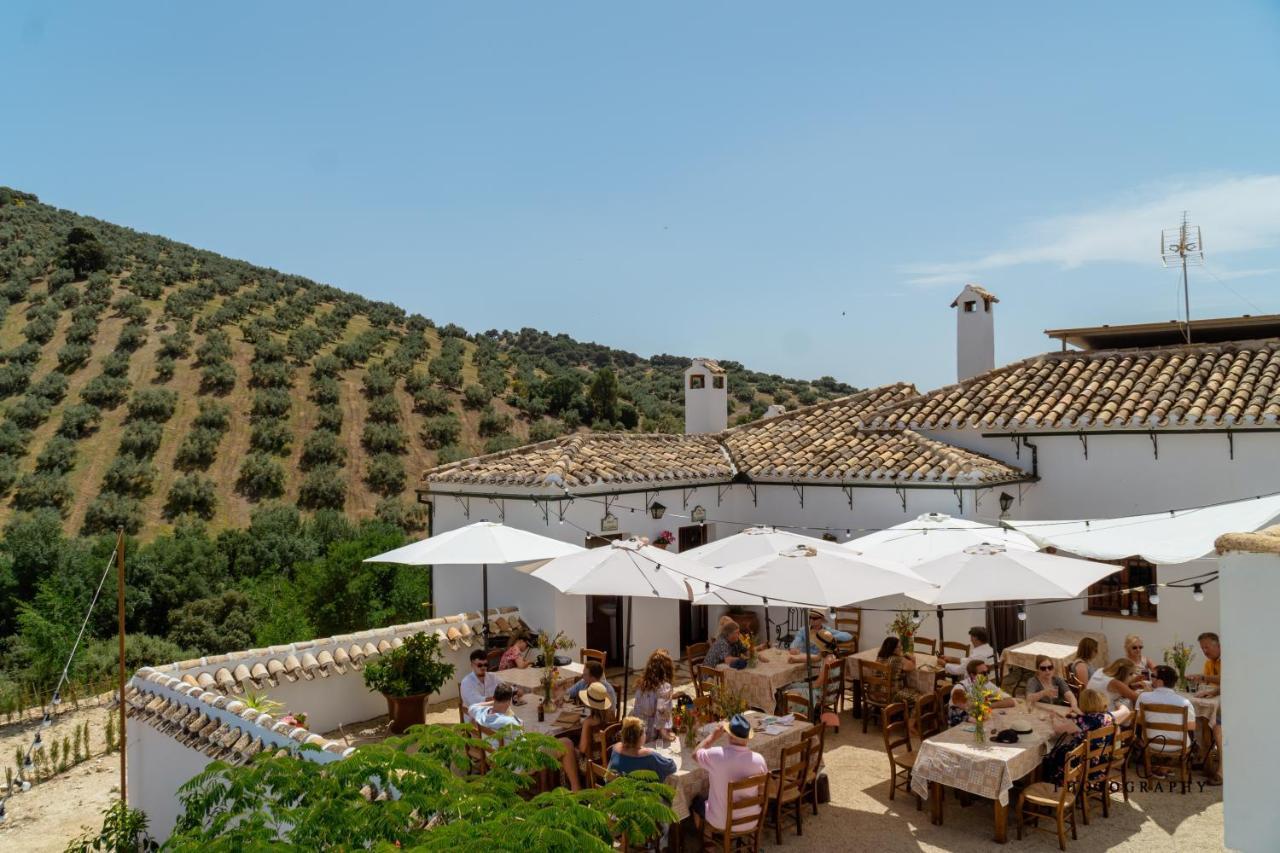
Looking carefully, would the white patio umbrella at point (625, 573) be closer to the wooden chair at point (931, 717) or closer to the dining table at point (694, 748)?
the dining table at point (694, 748)

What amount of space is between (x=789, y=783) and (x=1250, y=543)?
175 inches

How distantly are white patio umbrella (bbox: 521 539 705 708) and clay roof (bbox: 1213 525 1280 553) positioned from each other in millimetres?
5204

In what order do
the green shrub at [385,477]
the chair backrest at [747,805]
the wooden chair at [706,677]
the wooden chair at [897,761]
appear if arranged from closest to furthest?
the chair backrest at [747,805] → the wooden chair at [897,761] → the wooden chair at [706,677] → the green shrub at [385,477]

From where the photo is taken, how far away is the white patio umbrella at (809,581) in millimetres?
8789

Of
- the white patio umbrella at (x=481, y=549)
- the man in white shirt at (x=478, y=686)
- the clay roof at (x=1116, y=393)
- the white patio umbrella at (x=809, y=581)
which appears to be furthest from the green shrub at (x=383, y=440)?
the white patio umbrella at (x=809, y=581)

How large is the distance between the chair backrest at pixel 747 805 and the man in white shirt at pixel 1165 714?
4.48 meters

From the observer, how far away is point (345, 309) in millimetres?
49094

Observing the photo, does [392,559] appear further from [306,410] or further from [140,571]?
[306,410]

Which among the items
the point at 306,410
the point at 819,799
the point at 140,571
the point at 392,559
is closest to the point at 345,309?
the point at 306,410

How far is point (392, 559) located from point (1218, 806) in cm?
961

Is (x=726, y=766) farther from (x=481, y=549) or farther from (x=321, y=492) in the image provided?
(x=321, y=492)

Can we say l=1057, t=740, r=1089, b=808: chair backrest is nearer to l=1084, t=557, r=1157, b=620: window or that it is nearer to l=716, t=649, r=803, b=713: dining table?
l=716, t=649, r=803, b=713: dining table

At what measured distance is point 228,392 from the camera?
35719mm

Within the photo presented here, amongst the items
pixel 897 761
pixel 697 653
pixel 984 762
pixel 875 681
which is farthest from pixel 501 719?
pixel 875 681
